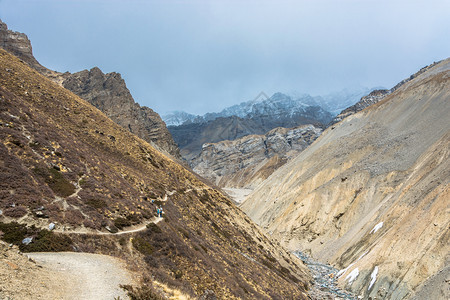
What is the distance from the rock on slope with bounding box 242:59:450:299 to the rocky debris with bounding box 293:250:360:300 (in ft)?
4.57

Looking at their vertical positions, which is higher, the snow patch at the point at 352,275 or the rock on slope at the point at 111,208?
the rock on slope at the point at 111,208

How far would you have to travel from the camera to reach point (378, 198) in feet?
175

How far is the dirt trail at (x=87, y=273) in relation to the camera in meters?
11.0

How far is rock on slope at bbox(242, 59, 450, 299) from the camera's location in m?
28.9

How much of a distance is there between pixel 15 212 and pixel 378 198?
5483 centimetres

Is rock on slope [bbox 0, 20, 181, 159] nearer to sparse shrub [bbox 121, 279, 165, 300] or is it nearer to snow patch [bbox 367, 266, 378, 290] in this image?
snow patch [bbox 367, 266, 378, 290]

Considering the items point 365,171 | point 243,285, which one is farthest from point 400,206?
point 243,285

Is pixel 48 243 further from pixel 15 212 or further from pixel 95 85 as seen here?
pixel 95 85

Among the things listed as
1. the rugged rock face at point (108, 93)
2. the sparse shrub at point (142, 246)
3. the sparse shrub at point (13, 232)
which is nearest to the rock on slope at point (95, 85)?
the rugged rock face at point (108, 93)

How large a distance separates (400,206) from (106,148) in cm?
3957

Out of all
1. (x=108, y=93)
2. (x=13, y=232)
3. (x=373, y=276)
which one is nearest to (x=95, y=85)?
(x=108, y=93)

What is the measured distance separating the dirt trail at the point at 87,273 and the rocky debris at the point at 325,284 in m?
26.5

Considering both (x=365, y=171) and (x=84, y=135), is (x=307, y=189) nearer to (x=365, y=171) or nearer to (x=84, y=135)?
(x=365, y=171)

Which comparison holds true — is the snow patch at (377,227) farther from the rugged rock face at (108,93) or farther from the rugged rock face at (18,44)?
the rugged rock face at (18,44)
